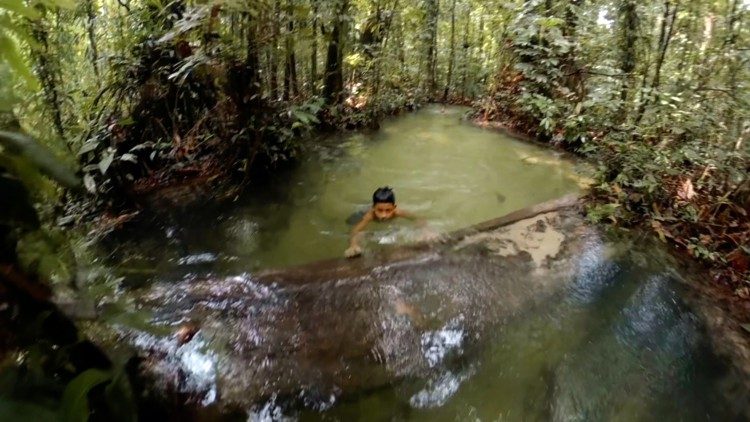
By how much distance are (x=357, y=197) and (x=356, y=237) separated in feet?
4.53

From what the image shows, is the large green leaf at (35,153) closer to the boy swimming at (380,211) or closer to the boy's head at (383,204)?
the boy swimming at (380,211)

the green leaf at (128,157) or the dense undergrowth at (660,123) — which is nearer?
the dense undergrowth at (660,123)

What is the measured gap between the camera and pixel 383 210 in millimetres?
5324

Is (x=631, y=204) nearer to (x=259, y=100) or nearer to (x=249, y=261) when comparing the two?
(x=249, y=261)

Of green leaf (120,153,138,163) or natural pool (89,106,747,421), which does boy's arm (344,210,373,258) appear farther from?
green leaf (120,153,138,163)

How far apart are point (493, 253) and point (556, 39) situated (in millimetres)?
5784

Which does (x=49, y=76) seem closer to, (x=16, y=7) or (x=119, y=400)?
(x=16, y=7)

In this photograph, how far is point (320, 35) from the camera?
8.18 metres

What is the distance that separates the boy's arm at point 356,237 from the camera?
4610 millimetres

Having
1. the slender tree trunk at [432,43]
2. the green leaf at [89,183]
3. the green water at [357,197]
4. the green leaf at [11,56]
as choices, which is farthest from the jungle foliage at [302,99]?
the slender tree trunk at [432,43]

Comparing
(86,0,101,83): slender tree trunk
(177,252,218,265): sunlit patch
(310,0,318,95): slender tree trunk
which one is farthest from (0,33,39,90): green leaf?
(310,0,318,95): slender tree trunk

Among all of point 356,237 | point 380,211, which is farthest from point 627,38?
point 356,237

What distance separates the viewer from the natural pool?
301cm

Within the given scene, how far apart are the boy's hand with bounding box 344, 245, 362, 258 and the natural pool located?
208 millimetres
